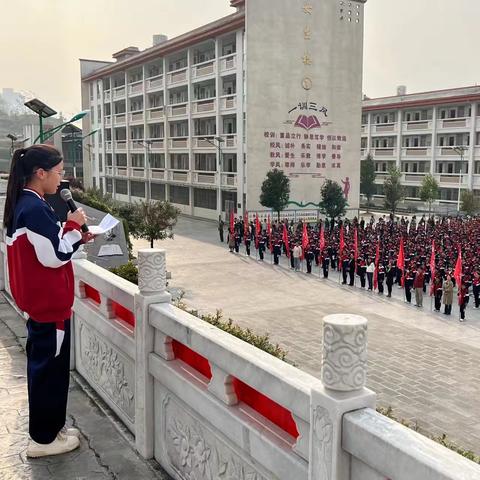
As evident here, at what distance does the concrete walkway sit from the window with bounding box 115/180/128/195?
44544 mm

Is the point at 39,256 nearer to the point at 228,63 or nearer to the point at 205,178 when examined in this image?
the point at 228,63

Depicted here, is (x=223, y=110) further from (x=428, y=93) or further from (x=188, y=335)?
(x=188, y=335)

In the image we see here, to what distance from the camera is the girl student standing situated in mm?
3637

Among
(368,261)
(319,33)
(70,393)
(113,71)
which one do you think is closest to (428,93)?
(319,33)

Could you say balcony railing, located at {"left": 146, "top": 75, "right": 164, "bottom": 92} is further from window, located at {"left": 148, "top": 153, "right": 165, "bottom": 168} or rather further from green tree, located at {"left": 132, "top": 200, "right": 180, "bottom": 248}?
green tree, located at {"left": 132, "top": 200, "right": 180, "bottom": 248}

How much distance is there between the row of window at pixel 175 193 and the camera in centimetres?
3669

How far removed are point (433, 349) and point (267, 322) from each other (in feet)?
12.9

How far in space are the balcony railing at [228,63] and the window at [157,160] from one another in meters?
10.7

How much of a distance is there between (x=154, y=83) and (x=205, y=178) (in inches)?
394

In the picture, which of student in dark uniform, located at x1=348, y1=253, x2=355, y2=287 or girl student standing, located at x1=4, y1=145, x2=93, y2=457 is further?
student in dark uniform, located at x1=348, y1=253, x2=355, y2=287

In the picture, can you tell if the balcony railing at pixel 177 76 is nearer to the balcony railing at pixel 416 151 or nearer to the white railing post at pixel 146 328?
the balcony railing at pixel 416 151

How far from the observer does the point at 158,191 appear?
43.9 metres

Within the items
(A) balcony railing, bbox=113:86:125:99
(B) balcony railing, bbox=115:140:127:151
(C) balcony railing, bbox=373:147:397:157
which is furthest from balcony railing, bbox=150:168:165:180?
(C) balcony railing, bbox=373:147:397:157

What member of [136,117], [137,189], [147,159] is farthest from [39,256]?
[137,189]
